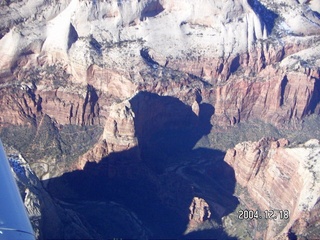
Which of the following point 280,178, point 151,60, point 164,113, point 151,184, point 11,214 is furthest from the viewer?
point 151,60

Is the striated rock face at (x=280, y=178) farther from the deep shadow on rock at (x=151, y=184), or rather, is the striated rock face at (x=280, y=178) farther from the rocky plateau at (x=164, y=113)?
the deep shadow on rock at (x=151, y=184)

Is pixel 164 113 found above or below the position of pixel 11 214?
below

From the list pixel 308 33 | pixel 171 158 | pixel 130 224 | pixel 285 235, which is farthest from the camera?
pixel 308 33

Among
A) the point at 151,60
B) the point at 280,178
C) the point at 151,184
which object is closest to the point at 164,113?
the point at 151,60

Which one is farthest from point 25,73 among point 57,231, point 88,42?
point 57,231

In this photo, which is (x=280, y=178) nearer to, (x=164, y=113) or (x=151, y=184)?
(x=151, y=184)

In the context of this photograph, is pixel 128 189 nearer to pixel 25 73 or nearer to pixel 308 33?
pixel 25 73

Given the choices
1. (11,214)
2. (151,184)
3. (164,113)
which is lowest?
(151,184)
